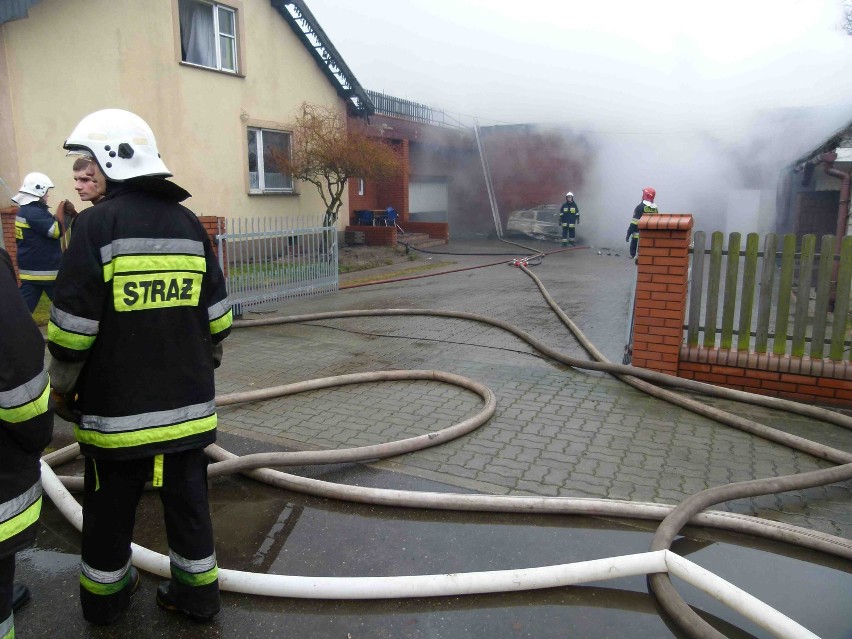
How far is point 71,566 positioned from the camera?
2.81 m

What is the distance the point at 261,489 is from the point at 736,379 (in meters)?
3.87

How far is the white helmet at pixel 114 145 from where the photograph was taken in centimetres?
224

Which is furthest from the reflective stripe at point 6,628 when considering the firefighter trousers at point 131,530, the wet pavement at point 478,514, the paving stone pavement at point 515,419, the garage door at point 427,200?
the garage door at point 427,200

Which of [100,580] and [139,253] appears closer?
[139,253]

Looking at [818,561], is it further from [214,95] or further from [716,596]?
[214,95]

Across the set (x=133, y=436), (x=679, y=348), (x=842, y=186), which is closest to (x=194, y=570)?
(x=133, y=436)

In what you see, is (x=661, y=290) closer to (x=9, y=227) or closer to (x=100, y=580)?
(x=100, y=580)

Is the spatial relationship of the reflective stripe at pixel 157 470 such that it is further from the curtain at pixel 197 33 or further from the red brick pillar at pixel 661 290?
the curtain at pixel 197 33

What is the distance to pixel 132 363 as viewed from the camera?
2.22 meters

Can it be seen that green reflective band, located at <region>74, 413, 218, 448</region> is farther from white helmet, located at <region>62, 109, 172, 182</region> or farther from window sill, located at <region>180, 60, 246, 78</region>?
window sill, located at <region>180, 60, 246, 78</region>

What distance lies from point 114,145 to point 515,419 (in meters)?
3.19

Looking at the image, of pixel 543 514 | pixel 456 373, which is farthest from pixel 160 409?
pixel 456 373

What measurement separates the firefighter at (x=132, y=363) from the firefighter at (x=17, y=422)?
1.00 ft

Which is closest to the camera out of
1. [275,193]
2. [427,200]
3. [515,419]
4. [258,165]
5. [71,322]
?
[71,322]
